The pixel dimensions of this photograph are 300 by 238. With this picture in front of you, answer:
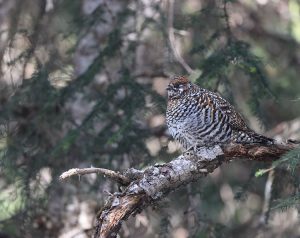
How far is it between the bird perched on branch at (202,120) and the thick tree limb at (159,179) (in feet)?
1.28

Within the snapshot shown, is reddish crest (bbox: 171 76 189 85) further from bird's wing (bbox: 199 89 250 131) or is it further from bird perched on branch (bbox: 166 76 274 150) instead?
bird's wing (bbox: 199 89 250 131)

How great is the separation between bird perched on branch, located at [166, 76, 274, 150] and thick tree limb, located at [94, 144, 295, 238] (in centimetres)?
39

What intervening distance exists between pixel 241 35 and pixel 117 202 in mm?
5409

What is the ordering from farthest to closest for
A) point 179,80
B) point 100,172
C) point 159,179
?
point 179,80 → point 159,179 → point 100,172

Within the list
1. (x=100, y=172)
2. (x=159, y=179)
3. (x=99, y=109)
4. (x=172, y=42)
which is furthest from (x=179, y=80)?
(x=100, y=172)

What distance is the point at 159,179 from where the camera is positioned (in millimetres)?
4457

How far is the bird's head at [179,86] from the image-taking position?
5887 mm

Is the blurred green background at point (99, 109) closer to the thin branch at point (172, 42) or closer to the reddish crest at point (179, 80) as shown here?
the thin branch at point (172, 42)

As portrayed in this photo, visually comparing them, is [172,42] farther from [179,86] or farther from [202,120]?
[202,120]

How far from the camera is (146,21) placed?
20.9 feet

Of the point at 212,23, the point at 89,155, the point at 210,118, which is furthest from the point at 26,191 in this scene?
the point at 212,23

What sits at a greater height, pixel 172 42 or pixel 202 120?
pixel 172 42

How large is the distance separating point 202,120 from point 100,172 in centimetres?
178

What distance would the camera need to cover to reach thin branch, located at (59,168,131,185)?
4055 millimetres
